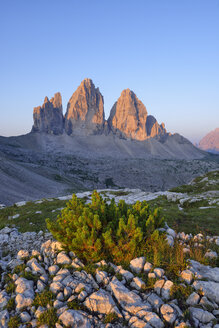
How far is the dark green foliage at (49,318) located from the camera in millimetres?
4527

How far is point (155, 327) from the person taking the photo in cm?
431

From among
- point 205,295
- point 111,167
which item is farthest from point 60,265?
point 111,167

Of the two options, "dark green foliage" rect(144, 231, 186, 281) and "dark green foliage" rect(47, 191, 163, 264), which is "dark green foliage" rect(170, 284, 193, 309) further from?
"dark green foliage" rect(47, 191, 163, 264)

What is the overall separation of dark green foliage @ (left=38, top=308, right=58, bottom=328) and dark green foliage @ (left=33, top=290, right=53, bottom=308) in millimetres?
332

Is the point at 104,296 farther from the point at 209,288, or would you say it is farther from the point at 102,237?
the point at 209,288

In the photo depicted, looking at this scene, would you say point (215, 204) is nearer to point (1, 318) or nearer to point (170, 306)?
point (170, 306)

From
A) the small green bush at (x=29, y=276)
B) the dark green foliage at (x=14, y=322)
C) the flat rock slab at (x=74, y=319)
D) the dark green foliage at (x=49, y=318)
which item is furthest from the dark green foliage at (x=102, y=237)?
the dark green foliage at (x=14, y=322)

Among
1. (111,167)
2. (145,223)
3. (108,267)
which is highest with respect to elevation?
(145,223)

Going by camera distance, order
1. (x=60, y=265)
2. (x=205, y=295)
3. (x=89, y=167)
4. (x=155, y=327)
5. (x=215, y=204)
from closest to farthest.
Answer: (x=155, y=327), (x=205, y=295), (x=60, y=265), (x=215, y=204), (x=89, y=167)

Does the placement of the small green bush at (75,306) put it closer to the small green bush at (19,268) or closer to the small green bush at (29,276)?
the small green bush at (29,276)

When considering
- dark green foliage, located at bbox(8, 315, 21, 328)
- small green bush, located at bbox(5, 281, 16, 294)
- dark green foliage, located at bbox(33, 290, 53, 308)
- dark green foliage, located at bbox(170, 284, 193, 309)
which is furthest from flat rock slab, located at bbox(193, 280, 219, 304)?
small green bush, located at bbox(5, 281, 16, 294)

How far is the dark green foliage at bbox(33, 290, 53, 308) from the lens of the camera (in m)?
5.09

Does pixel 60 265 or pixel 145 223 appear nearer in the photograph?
pixel 60 265

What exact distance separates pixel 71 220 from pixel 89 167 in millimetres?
155317
